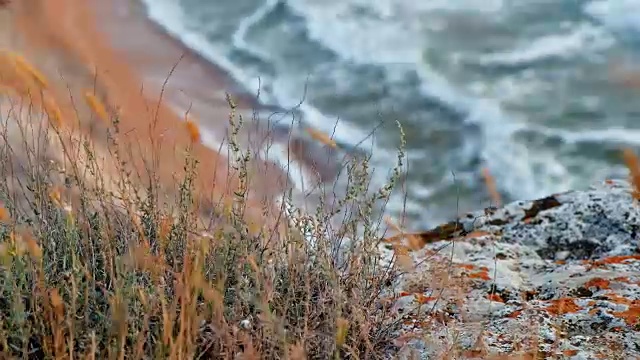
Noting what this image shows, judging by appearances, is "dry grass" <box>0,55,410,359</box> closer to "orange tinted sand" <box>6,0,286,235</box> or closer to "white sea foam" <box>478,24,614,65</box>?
"orange tinted sand" <box>6,0,286,235</box>

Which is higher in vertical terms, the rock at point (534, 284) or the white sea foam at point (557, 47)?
the rock at point (534, 284)

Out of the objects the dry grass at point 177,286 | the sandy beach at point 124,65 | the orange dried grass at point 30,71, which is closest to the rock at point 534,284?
the dry grass at point 177,286

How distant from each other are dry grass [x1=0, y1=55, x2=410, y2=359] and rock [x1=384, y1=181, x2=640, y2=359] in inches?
7.0

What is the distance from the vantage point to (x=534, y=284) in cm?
295

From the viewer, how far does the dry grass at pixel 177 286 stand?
2.13 m

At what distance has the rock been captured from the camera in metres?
2.42

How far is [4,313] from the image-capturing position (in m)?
2.34

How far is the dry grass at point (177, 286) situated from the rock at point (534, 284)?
18 centimetres

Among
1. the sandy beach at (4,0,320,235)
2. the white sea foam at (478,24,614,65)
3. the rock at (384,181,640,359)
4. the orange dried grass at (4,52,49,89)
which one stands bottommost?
the sandy beach at (4,0,320,235)

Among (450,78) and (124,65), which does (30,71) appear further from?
(450,78)

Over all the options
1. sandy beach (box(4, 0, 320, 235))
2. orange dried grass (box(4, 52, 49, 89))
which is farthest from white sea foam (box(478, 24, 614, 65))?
orange dried grass (box(4, 52, 49, 89))

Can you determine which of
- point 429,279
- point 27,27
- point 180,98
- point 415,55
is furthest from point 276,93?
point 429,279

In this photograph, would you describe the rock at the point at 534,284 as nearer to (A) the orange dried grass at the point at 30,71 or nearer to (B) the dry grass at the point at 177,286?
(B) the dry grass at the point at 177,286

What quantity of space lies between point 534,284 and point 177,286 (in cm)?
140
